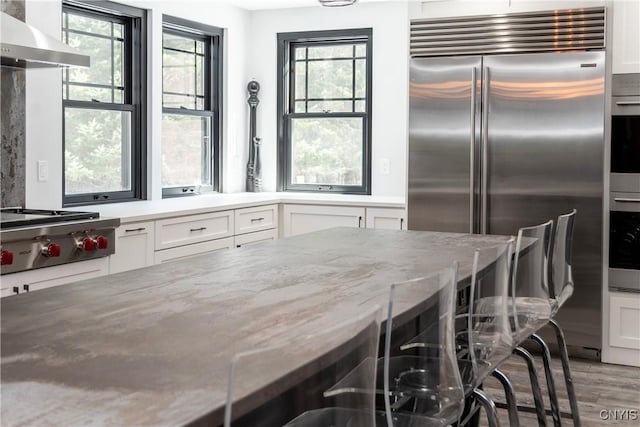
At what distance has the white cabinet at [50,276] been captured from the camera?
324 cm

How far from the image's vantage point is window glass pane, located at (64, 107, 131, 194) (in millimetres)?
4699

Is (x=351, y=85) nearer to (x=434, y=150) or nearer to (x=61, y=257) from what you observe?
(x=434, y=150)

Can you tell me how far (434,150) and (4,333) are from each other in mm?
3568

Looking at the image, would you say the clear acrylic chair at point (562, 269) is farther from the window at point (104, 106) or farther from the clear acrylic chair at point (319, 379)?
the window at point (104, 106)

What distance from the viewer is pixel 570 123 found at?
4.47m

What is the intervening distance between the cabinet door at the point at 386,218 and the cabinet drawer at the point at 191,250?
3.25 ft

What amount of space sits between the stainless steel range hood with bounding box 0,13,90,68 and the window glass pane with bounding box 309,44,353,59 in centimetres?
273

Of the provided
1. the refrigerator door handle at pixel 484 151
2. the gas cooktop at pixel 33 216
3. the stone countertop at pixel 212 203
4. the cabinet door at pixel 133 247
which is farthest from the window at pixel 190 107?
the refrigerator door handle at pixel 484 151

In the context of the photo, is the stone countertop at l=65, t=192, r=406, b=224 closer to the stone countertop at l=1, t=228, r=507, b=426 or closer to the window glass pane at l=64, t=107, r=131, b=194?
the window glass pane at l=64, t=107, r=131, b=194

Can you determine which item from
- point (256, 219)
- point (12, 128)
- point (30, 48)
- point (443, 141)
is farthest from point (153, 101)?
point (443, 141)

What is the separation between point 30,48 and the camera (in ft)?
11.1

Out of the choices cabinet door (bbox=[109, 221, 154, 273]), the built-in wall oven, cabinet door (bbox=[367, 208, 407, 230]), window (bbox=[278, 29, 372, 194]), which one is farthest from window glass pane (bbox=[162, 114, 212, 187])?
the built-in wall oven

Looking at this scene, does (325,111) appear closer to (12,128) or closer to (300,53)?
(300,53)

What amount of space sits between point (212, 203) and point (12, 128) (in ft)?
4.66
